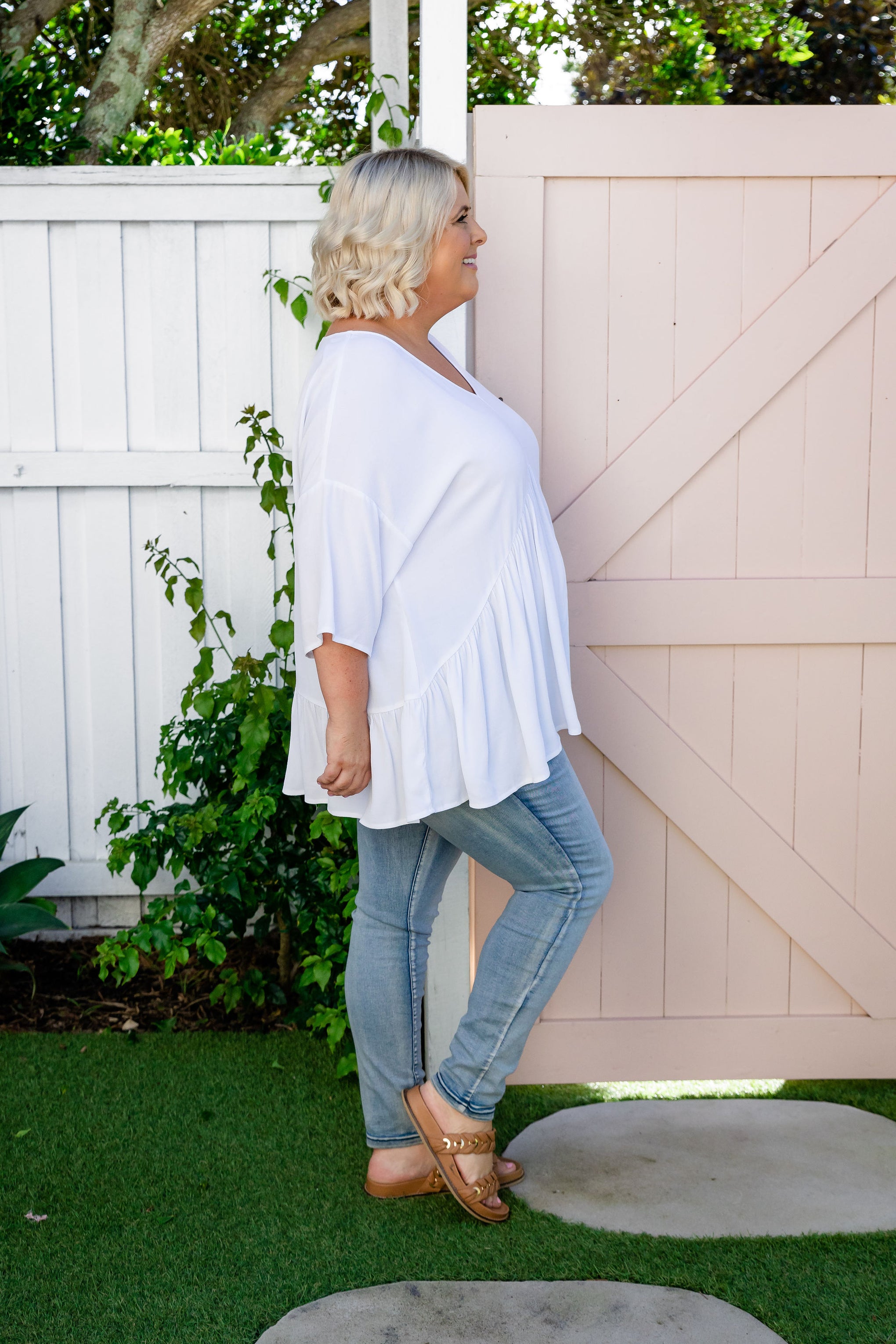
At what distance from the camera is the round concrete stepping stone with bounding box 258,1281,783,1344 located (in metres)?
1.68

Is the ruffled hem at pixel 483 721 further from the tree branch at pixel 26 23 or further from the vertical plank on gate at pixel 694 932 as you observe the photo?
the tree branch at pixel 26 23

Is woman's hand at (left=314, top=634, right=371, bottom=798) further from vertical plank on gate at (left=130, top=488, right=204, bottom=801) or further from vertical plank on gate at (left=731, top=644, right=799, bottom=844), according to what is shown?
vertical plank on gate at (left=130, top=488, right=204, bottom=801)

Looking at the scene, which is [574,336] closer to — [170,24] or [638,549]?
[638,549]

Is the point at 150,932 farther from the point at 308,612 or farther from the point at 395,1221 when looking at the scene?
the point at 308,612

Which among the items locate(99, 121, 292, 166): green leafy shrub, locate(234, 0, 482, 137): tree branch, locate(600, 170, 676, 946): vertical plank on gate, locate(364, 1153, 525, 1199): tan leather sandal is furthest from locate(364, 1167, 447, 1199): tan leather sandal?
locate(234, 0, 482, 137): tree branch

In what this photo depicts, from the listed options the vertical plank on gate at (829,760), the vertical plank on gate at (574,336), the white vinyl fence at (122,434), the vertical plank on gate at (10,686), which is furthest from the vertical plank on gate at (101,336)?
the vertical plank on gate at (829,760)

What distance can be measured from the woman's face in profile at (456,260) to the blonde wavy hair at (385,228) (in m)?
0.02

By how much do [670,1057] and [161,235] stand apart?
228 cm

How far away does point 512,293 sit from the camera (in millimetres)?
2211

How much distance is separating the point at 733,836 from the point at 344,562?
1.12 meters

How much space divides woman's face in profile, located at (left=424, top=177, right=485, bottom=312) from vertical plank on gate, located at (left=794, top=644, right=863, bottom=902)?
101 centimetres

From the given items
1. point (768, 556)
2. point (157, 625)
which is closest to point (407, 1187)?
point (768, 556)

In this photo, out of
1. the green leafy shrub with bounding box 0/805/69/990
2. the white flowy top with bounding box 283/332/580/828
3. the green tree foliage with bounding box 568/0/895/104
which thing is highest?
the green tree foliage with bounding box 568/0/895/104

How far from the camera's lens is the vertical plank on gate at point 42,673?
2.93 m
